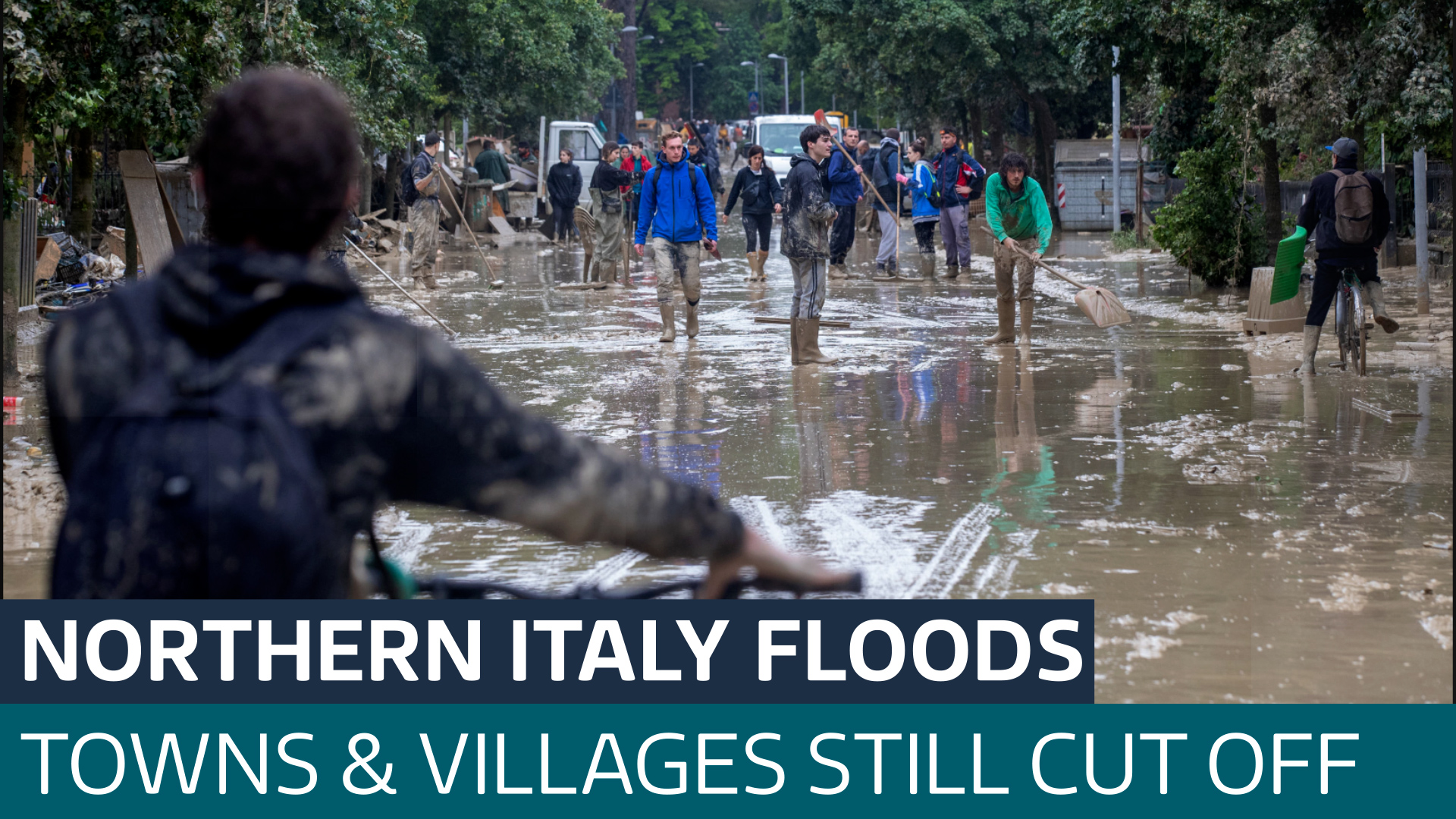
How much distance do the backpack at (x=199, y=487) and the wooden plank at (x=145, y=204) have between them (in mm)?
11303

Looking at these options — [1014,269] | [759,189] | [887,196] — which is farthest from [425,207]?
[1014,269]

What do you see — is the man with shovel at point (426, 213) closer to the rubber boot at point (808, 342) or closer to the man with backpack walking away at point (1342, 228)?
the rubber boot at point (808, 342)

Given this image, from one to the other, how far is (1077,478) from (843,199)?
11369 mm

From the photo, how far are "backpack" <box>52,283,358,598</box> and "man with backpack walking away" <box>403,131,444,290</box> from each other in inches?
650

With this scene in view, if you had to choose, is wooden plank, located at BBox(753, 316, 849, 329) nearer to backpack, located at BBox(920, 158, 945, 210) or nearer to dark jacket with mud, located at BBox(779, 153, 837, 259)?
dark jacket with mud, located at BBox(779, 153, 837, 259)

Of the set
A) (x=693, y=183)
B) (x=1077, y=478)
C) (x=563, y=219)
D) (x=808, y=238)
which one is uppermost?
(x=563, y=219)

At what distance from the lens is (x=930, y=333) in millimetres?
14148

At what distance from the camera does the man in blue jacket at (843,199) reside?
16797mm

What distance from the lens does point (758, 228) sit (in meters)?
20.1

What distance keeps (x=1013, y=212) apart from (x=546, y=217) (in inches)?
752

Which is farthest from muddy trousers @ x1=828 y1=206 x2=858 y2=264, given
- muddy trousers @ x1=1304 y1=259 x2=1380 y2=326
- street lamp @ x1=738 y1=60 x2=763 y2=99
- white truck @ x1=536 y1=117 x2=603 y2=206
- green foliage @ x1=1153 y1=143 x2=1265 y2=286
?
street lamp @ x1=738 y1=60 x2=763 y2=99

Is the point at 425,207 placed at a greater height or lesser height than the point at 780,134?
lesser

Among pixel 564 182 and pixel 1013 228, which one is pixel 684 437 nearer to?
pixel 1013 228

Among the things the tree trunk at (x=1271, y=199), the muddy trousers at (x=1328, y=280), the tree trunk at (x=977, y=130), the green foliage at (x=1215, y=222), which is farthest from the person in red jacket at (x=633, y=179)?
the tree trunk at (x=977, y=130)
